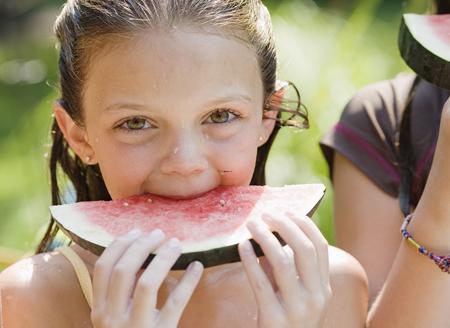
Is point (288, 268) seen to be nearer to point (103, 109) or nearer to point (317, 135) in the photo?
point (103, 109)

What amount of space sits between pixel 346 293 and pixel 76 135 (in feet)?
3.01

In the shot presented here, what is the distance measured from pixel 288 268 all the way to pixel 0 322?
109cm

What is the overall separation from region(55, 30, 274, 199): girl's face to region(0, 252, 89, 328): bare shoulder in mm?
307

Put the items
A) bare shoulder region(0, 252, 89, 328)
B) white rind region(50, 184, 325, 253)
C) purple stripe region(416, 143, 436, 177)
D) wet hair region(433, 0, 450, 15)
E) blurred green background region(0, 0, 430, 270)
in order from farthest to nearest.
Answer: blurred green background region(0, 0, 430, 270) → wet hair region(433, 0, 450, 15) → purple stripe region(416, 143, 436, 177) → bare shoulder region(0, 252, 89, 328) → white rind region(50, 184, 325, 253)

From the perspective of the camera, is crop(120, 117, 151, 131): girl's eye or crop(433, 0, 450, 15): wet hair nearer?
crop(120, 117, 151, 131): girl's eye

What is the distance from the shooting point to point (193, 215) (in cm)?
238

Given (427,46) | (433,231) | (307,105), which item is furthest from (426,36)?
(307,105)

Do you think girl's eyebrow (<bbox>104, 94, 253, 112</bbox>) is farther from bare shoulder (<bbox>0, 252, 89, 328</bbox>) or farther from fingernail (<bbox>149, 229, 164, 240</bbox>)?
bare shoulder (<bbox>0, 252, 89, 328</bbox>)

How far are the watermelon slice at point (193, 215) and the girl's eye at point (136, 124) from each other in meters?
0.18

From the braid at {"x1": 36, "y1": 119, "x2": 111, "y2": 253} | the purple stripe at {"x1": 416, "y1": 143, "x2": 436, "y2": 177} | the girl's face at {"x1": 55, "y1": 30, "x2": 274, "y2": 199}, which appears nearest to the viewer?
the girl's face at {"x1": 55, "y1": 30, "x2": 274, "y2": 199}

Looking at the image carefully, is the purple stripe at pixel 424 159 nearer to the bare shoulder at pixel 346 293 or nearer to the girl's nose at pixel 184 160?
the bare shoulder at pixel 346 293

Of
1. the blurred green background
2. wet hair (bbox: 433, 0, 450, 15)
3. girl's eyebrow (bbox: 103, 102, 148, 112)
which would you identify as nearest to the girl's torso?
girl's eyebrow (bbox: 103, 102, 148, 112)

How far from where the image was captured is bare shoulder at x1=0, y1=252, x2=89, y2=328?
2523 mm

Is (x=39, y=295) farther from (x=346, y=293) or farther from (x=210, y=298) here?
(x=346, y=293)
